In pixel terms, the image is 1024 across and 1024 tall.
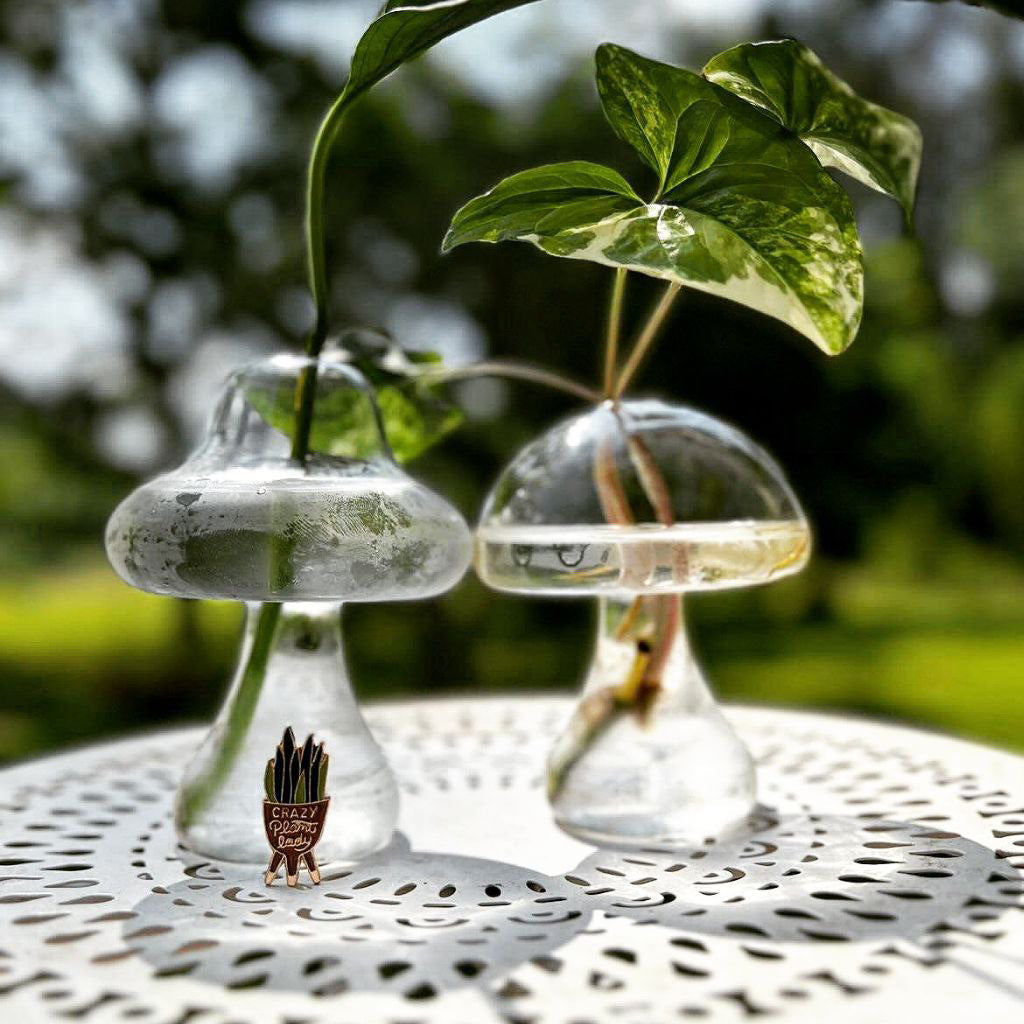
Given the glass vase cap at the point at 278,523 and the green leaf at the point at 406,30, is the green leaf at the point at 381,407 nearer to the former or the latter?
the glass vase cap at the point at 278,523

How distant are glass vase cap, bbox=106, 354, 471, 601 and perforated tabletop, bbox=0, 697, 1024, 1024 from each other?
0.51ft

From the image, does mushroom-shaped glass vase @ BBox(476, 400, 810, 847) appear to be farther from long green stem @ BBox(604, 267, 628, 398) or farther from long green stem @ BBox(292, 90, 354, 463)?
long green stem @ BBox(292, 90, 354, 463)

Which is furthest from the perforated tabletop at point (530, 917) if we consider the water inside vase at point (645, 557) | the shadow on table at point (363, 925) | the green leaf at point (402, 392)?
the green leaf at point (402, 392)

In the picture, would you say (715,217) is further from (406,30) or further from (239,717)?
(239,717)

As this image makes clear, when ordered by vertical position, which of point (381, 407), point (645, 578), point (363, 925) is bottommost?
point (363, 925)

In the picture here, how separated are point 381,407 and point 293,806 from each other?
31 centimetres

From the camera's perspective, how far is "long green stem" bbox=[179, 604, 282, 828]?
603 millimetres

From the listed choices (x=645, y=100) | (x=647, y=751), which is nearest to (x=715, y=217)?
(x=645, y=100)

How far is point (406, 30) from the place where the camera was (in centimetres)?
54

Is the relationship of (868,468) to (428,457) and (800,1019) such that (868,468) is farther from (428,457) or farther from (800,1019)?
(800,1019)

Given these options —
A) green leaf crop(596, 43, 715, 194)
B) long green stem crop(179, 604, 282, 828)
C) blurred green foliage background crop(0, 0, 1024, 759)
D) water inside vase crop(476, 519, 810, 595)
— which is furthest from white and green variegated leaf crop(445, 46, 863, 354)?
blurred green foliage background crop(0, 0, 1024, 759)

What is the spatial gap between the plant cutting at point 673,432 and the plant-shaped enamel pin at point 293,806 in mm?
160

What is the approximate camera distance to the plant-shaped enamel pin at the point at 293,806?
1.77ft

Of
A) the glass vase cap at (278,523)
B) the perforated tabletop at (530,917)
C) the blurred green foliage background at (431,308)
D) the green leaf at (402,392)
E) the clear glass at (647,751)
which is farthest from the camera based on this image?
the blurred green foliage background at (431,308)
